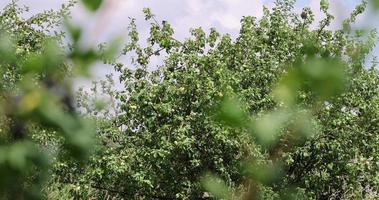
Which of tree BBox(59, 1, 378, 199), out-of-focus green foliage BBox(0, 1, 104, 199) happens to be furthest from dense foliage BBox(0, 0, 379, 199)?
out-of-focus green foliage BBox(0, 1, 104, 199)

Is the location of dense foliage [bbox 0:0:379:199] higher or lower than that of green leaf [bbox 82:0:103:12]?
higher

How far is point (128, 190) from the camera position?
17.2 meters

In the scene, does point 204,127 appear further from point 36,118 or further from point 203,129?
point 36,118

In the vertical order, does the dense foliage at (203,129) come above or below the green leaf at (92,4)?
above

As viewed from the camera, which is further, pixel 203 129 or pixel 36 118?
pixel 203 129

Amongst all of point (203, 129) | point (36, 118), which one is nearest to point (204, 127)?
point (203, 129)

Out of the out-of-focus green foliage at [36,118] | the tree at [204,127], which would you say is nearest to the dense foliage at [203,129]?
the tree at [204,127]

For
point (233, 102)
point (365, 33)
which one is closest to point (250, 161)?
point (233, 102)

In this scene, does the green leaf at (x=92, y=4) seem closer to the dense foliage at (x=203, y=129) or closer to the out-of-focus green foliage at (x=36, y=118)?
the out-of-focus green foliage at (x=36, y=118)

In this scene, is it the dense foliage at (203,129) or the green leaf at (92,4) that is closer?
the green leaf at (92,4)

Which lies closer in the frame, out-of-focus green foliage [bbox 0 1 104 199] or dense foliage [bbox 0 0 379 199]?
out-of-focus green foliage [bbox 0 1 104 199]

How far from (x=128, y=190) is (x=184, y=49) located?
171 inches

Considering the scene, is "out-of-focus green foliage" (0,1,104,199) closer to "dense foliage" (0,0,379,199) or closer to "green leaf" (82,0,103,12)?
"green leaf" (82,0,103,12)

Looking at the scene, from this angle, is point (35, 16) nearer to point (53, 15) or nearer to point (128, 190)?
point (53, 15)
